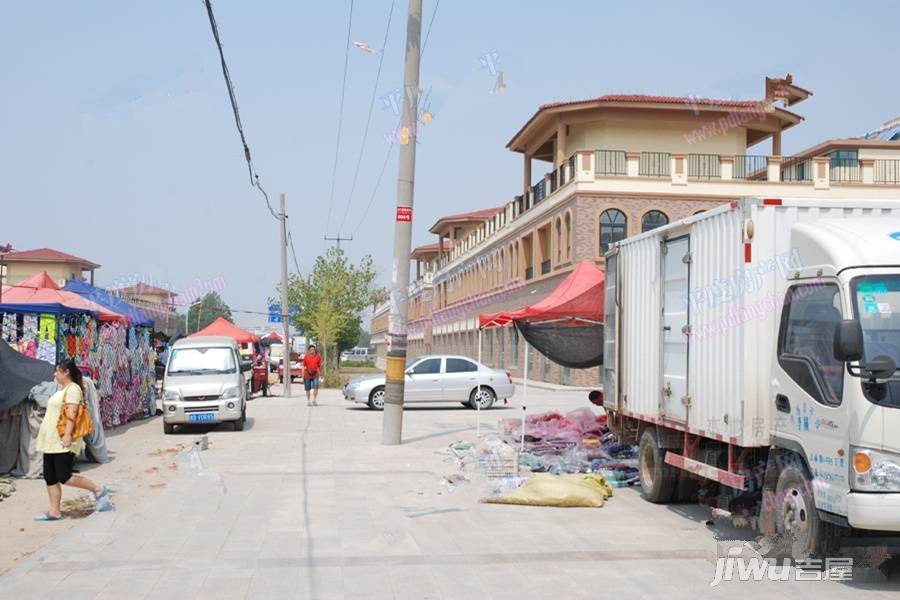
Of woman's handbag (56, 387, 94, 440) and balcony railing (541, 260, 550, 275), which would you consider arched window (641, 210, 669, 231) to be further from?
woman's handbag (56, 387, 94, 440)

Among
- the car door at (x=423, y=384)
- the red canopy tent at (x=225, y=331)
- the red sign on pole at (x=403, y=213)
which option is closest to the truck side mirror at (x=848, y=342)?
the red sign on pole at (x=403, y=213)

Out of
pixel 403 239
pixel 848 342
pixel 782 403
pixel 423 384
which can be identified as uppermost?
pixel 403 239

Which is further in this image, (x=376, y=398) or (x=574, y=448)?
(x=376, y=398)

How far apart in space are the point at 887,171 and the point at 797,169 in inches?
149

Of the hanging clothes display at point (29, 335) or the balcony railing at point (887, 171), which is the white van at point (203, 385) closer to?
the hanging clothes display at point (29, 335)

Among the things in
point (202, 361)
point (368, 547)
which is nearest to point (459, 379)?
Answer: point (202, 361)

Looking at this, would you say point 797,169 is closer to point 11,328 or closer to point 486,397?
point 486,397

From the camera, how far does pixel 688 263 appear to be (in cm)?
989

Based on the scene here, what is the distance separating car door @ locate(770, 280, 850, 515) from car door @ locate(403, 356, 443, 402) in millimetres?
19314

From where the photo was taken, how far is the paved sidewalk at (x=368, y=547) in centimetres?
705

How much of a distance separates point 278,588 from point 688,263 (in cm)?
521

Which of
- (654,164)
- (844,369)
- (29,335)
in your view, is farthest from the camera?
(654,164)

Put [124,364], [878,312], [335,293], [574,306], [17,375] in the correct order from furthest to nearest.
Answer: [335,293] → [124,364] → [574,306] → [17,375] → [878,312]

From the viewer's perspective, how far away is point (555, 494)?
1083cm
